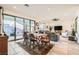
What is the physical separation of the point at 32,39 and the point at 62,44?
1273 mm

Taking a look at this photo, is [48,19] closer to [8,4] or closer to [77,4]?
[77,4]

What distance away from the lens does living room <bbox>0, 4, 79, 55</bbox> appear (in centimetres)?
462

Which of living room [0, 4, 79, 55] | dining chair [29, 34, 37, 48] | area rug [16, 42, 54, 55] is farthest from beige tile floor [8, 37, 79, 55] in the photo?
dining chair [29, 34, 37, 48]

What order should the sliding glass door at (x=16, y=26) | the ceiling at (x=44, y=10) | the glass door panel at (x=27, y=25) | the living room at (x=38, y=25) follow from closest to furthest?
1. the ceiling at (x=44, y=10)
2. the living room at (x=38, y=25)
3. the sliding glass door at (x=16, y=26)
4. the glass door panel at (x=27, y=25)

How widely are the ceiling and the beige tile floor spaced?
1.10 meters

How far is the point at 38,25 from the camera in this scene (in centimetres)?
472

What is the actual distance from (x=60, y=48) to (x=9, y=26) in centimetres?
227

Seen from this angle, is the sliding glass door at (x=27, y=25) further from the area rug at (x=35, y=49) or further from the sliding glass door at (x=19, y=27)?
the area rug at (x=35, y=49)

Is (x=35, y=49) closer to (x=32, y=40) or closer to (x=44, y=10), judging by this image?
(x=32, y=40)

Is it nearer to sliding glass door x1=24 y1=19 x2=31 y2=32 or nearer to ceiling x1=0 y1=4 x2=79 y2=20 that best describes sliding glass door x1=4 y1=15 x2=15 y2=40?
ceiling x1=0 y1=4 x2=79 y2=20

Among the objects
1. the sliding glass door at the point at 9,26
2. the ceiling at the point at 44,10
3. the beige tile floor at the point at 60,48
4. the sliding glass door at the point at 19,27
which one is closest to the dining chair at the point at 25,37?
the sliding glass door at the point at 19,27

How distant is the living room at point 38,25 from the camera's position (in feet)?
15.1

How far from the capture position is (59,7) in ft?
14.8
